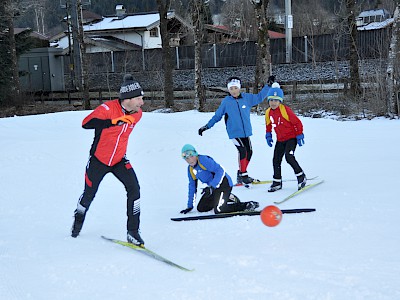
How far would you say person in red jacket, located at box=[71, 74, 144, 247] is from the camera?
16.9 ft

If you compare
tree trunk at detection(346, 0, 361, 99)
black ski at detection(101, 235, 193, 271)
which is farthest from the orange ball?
tree trunk at detection(346, 0, 361, 99)

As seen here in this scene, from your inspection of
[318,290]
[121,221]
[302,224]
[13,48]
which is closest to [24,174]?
[121,221]

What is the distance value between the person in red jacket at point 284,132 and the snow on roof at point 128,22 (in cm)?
3616

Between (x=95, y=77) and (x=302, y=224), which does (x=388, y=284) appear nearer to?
(x=302, y=224)

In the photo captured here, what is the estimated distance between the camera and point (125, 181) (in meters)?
5.40

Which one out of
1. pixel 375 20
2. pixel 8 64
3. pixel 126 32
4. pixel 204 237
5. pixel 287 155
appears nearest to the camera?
pixel 204 237

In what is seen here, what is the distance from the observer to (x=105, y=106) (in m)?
5.20

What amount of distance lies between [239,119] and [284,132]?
34.5 inches

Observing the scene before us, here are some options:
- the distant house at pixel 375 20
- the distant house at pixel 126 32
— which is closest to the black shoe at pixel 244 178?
the distant house at pixel 375 20

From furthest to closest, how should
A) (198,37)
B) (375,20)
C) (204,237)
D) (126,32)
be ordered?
1. (375,20)
2. (126,32)
3. (198,37)
4. (204,237)

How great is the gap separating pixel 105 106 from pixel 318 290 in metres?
2.66

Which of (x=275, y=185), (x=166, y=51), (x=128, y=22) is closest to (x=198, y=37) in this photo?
(x=166, y=51)

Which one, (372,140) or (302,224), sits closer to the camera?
(302,224)

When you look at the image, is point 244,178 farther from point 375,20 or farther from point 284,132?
point 375,20
